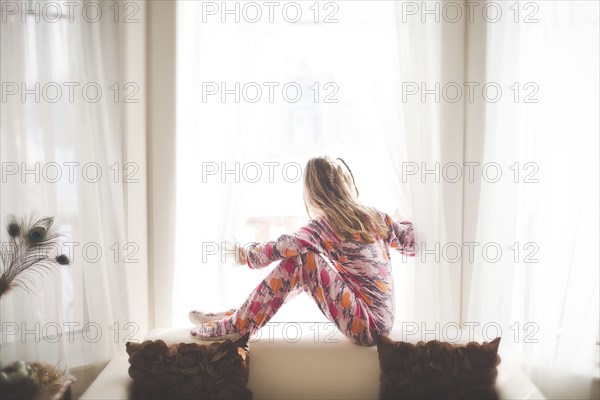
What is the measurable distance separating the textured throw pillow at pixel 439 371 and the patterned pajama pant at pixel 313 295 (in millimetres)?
172

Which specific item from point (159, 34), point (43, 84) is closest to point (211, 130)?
point (159, 34)

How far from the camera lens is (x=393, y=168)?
2.40m

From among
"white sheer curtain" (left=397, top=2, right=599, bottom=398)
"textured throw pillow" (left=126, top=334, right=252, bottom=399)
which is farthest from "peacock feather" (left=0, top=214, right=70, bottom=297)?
"white sheer curtain" (left=397, top=2, right=599, bottom=398)

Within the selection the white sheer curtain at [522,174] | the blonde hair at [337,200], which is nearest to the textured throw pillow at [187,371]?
the blonde hair at [337,200]

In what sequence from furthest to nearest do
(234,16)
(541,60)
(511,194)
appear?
(234,16)
(511,194)
(541,60)

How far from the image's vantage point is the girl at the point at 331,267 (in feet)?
7.09

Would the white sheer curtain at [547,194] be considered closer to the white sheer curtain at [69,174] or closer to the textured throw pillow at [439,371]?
the textured throw pillow at [439,371]

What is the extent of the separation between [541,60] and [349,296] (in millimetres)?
1117

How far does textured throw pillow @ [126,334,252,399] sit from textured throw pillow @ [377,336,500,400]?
507 mm

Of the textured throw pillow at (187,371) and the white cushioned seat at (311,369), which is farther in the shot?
the white cushioned seat at (311,369)

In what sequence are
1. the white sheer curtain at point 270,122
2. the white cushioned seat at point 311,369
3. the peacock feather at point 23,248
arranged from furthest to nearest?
the white sheer curtain at point 270,122, the white cushioned seat at point 311,369, the peacock feather at point 23,248

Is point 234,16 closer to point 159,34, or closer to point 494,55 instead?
point 159,34

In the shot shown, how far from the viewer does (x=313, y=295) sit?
219 cm

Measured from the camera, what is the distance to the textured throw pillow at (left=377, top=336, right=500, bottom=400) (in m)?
1.96
